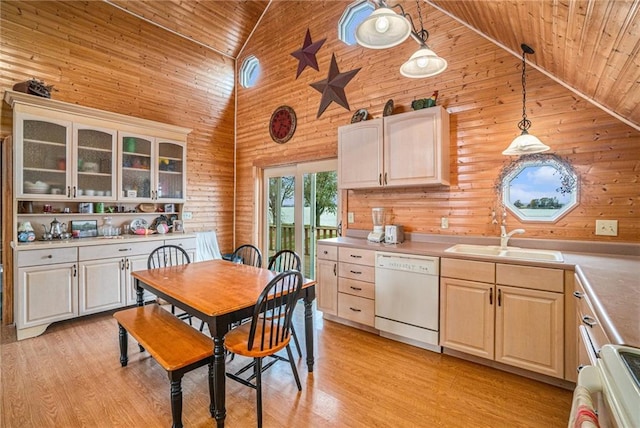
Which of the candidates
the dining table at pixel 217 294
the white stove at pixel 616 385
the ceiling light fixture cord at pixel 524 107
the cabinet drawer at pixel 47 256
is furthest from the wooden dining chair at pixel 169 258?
the ceiling light fixture cord at pixel 524 107

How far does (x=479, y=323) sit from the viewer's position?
2.47m

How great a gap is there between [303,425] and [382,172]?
240 cm

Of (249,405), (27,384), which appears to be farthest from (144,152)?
(249,405)

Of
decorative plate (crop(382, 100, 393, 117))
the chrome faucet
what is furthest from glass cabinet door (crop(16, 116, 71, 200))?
the chrome faucet

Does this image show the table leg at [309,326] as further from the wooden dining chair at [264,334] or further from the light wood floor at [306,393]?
the wooden dining chair at [264,334]

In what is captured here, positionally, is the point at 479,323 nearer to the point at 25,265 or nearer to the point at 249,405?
the point at 249,405

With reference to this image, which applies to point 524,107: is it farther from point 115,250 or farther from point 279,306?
point 115,250

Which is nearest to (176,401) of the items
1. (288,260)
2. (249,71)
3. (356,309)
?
(288,260)

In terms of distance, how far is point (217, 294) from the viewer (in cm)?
208

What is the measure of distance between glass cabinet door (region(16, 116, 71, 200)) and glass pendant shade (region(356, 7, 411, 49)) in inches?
144

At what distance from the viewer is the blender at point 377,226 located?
335 cm

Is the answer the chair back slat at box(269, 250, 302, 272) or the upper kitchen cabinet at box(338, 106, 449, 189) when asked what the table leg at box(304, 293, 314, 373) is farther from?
the upper kitchen cabinet at box(338, 106, 449, 189)

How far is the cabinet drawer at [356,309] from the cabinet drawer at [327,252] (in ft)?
1.42

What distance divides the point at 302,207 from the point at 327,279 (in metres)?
1.45
